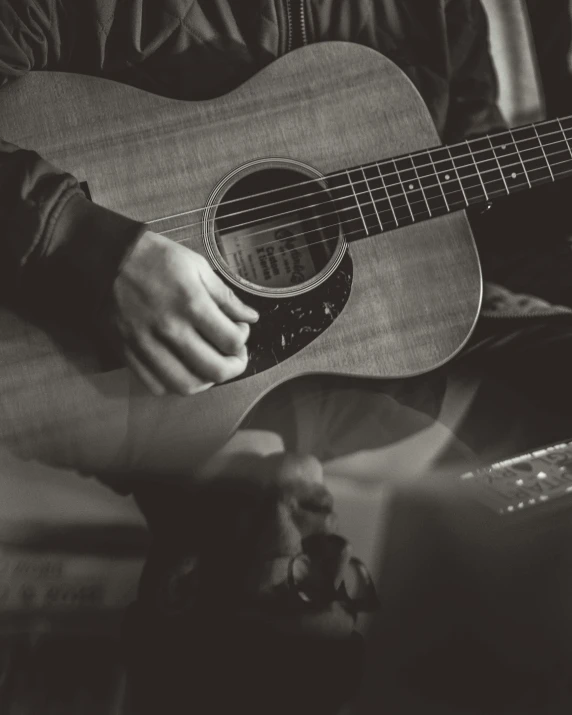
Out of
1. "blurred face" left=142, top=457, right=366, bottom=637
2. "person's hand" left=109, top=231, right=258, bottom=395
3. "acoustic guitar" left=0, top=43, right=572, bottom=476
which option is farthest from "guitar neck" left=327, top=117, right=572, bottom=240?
"blurred face" left=142, top=457, right=366, bottom=637

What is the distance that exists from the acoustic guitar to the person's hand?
3 centimetres

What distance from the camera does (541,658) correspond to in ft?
2.10

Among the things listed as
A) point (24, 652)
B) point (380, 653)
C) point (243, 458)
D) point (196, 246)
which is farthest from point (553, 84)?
point (24, 652)

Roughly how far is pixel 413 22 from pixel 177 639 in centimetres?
81

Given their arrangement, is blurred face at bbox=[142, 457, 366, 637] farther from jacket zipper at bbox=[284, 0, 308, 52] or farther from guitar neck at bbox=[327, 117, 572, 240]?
jacket zipper at bbox=[284, 0, 308, 52]

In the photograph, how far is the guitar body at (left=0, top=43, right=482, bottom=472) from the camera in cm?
65

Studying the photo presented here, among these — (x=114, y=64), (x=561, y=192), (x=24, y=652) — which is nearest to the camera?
(x=24, y=652)

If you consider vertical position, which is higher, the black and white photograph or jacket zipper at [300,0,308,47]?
jacket zipper at [300,0,308,47]

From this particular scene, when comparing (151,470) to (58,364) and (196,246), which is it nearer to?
(58,364)

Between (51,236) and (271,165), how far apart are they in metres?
0.27

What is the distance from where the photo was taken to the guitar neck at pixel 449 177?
687 mm

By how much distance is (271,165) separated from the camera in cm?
69

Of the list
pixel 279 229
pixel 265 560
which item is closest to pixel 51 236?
pixel 279 229

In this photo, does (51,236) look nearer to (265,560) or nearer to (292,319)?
(292,319)
